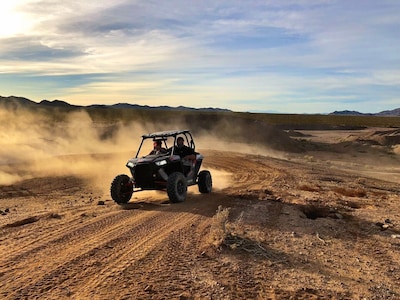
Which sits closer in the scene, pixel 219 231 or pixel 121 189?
pixel 219 231

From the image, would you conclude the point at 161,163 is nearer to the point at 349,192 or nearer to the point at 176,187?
the point at 176,187

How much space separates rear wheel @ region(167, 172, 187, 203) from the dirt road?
320 millimetres

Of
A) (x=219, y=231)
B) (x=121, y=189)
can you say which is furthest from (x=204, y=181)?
(x=219, y=231)

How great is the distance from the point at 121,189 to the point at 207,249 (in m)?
5.34

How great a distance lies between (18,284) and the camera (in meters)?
5.79

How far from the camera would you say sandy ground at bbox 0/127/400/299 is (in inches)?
229

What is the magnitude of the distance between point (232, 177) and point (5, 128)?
95.0 ft

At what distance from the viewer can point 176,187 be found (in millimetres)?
11828

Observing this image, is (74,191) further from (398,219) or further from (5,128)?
(5,128)

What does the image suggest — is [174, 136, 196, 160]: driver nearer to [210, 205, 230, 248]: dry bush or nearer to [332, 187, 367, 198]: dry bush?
[210, 205, 230, 248]: dry bush

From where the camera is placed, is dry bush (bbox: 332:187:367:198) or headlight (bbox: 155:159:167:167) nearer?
headlight (bbox: 155:159:167:167)

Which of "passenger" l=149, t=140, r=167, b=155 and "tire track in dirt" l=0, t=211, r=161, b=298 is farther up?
"passenger" l=149, t=140, r=167, b=155

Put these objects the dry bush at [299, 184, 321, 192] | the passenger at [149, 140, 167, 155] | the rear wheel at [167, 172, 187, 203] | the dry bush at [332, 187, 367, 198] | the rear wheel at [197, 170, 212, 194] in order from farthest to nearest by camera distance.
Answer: the dry bush at [299, 184, 321, 192], the dry bush at [332, 187, 367, 198], the rear wheel at [197, 170, 212, 194], the passenger at [149, 140, 167, 155], the rear wheel at [167, 172, 187, 203]

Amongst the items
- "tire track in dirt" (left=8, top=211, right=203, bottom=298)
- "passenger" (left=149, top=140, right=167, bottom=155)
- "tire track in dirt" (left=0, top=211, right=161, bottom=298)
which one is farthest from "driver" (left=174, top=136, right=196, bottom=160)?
"tire track in dirt" (left=8, top=211, right=203, bottom=298)
